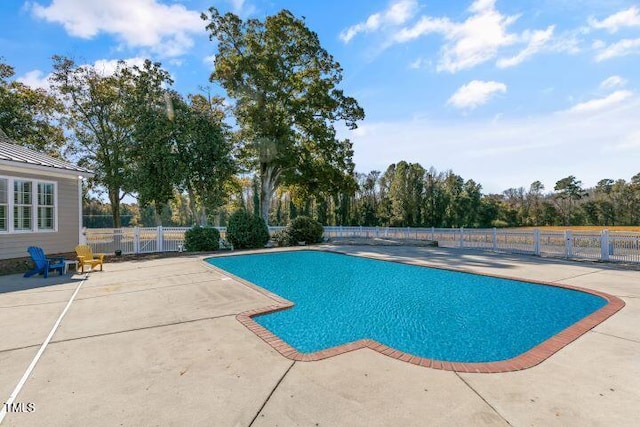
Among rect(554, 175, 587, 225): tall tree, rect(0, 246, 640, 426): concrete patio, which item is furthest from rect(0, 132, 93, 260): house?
rect(554, 175, 587, 225): tall tree

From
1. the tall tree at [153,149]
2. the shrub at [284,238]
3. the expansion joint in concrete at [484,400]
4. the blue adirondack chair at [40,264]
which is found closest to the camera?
the expansion joint in concrete at [484,400]

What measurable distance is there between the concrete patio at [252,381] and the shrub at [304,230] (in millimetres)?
12813

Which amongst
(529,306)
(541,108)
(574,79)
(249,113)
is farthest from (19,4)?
(541,108)

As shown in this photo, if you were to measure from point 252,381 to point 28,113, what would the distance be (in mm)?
26519

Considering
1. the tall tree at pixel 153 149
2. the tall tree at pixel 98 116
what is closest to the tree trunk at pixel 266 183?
the tall tree at pixel 153 149

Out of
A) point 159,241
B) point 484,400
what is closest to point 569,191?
point 159,241

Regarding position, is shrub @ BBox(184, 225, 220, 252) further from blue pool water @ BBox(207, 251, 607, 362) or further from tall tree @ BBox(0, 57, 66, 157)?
tall tree @ BBox(0, 57, 66, 157)

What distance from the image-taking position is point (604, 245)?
1159cm

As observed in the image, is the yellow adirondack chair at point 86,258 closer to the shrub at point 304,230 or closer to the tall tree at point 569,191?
the shrub at point 304,230

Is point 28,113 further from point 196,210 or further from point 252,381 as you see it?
point 252,381

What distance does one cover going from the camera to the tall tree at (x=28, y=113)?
19.8m

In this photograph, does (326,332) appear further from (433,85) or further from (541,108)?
(541,108)

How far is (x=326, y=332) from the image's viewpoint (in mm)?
5254

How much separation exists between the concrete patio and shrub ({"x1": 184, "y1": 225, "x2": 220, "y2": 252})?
32.6 ft
